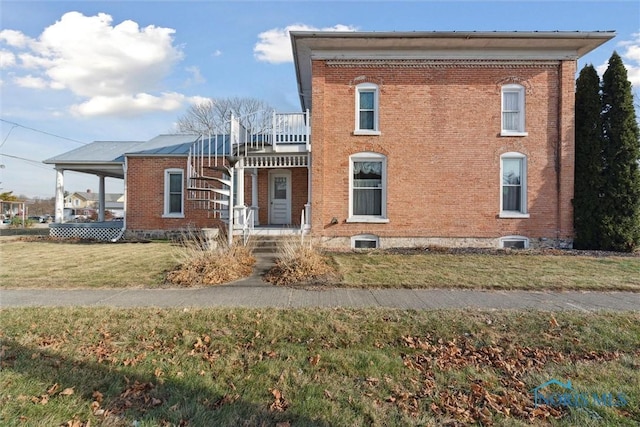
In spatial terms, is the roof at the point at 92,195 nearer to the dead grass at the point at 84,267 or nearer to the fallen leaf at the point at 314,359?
the dead grass at the point at 84,267

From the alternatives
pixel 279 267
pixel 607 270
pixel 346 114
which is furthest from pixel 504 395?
pixel 346 114

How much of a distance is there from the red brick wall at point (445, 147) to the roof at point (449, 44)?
43cm

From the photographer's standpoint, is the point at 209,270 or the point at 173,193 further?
the point at 173,193

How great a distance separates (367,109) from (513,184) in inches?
233

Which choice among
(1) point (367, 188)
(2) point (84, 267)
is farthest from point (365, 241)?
(2) point (84, 267)

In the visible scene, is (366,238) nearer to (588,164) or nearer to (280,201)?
(280,201)

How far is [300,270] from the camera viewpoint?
7543 millimetres

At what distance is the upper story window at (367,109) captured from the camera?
1254 centimetres

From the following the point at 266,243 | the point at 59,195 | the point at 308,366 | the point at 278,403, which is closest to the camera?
the point at 278,403

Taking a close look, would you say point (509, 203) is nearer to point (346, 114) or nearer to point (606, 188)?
point (606, 188)

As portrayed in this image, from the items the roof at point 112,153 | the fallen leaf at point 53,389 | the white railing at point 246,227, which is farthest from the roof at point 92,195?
the fallen leaf at point 53,389

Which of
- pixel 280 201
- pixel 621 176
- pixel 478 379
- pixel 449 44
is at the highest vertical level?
pixel 449 44

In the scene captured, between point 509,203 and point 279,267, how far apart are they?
9.30 metres

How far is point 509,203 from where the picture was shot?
41.8 feet
